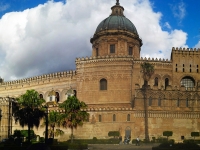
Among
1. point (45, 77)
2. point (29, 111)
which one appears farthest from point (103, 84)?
point (45, 77)

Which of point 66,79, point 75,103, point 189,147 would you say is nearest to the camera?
point 189,147

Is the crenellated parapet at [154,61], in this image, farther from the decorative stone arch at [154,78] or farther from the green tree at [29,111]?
the green tree at [29,111]

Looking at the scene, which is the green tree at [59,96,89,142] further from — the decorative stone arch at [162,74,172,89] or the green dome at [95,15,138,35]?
the green dome at [95,15,138,35]

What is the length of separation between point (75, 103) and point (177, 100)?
55.7ft

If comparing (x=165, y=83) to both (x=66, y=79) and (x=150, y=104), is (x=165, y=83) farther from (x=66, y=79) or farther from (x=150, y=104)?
(x=66, y=79)

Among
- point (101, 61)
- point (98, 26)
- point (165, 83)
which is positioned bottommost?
point (165, 83)

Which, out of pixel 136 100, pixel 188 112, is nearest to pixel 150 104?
pixel 136 100

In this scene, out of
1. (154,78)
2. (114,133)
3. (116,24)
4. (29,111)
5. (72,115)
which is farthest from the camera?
(116,24)

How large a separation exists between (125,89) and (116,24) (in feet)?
44.8

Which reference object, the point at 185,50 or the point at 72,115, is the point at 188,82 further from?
the point at 72,115

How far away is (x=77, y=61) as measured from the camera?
53938 millimetres

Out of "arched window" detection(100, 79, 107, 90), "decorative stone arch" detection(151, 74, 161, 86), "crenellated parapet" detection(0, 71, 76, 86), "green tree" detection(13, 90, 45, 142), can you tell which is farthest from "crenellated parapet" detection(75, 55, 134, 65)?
"green tree" detection(13, 90, 45, 142)

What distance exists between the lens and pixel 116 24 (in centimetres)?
5688

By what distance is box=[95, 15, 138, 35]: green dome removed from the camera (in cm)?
5678
